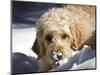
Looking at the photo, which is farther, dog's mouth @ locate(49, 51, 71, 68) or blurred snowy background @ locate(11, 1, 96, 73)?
dog's mouth @ locate(49, 51, 71, 68)

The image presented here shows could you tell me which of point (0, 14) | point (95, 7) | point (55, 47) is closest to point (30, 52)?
point (55, 47)

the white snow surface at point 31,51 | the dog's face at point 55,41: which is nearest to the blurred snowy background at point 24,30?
the white snow surface at point 31,51

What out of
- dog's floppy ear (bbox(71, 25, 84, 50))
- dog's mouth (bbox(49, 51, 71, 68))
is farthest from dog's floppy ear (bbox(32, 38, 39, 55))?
dog's floppy ear (bbox(71, 25, 84, 50))

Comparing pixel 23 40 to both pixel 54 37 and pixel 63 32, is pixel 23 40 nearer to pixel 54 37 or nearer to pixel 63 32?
pixel 54 37

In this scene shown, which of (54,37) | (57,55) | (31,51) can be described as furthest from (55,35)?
(31,51)

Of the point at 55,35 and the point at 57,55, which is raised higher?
the point at 55,35

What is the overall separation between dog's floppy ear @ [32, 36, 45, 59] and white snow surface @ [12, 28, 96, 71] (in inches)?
1.4

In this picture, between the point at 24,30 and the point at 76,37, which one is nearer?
the point at 24,30

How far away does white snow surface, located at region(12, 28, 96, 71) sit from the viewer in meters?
2.39

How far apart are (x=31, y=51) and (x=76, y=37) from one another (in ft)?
1.86

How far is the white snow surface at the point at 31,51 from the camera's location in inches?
94.1

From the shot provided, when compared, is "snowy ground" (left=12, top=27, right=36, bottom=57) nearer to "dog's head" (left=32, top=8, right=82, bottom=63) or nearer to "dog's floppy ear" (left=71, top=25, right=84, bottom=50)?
"dog's head" (left=32, top=8, right=82, bottom=63)

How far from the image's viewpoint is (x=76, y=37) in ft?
8.67

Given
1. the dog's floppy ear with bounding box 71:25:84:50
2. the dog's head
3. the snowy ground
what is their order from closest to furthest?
the snowy ground
the dog's head
the dog's floppy ear with bounding box 71:25:84:50
